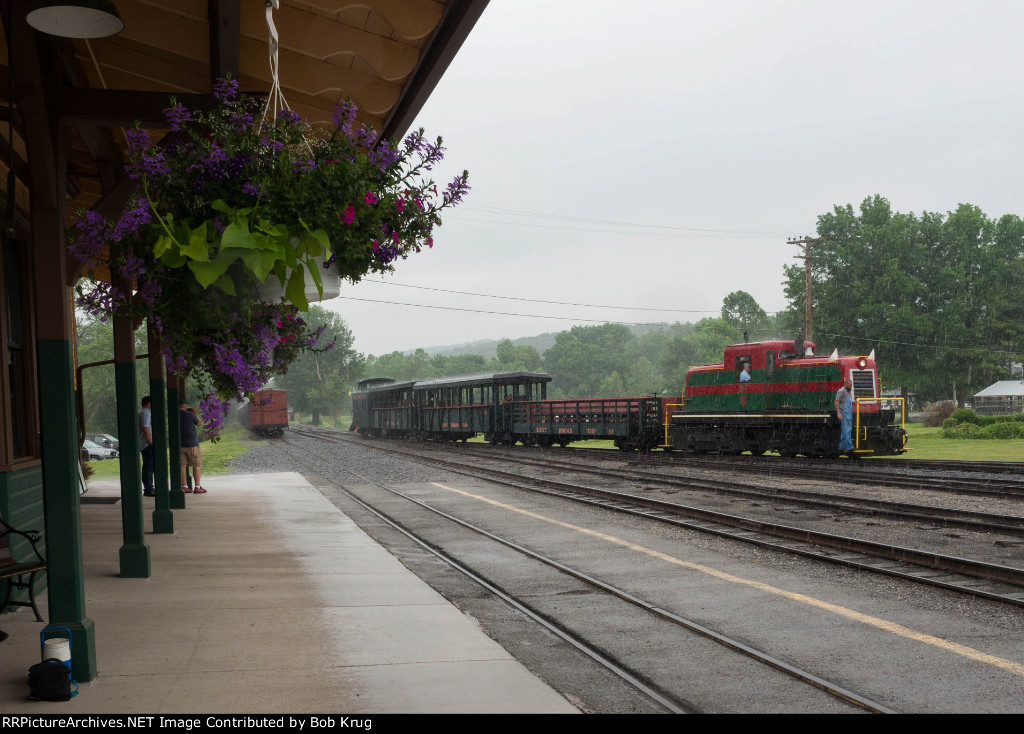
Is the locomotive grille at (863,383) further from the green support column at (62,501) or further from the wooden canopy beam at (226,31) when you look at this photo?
the green support column at (62,501)

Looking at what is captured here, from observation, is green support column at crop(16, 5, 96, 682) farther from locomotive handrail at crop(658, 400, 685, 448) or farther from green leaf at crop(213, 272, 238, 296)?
locomotive handrail at crop(658, 400, 685, 448)

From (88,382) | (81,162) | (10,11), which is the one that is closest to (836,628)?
(10,11)

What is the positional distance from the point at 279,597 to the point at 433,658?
230 cm

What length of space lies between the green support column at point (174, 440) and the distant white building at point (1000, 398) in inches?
2204

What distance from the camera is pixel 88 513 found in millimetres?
12836

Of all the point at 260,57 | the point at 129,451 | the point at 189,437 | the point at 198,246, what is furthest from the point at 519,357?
the point at 198,246

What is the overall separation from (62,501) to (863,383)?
20453 mm

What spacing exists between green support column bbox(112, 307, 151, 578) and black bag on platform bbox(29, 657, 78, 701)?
2.90 metres

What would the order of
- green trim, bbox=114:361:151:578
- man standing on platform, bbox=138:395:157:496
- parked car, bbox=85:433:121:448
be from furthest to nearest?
parked car, bbox=85:433:121:448 → man standing on platform, bbox=138:395:157:496 → green trim, bbox=114:361:151:578

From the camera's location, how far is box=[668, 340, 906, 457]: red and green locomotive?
70.1 feet

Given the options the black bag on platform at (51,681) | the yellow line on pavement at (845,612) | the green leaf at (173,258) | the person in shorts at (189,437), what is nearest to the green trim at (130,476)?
the black bag on platform at (51,681)

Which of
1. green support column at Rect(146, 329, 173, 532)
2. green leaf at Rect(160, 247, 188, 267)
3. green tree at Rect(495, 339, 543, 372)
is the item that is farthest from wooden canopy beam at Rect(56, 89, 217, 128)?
green tree at Rect(495, 339, 543, 372)

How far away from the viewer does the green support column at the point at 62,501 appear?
449 cm

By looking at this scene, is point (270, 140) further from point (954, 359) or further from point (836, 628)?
point (954, 359)
